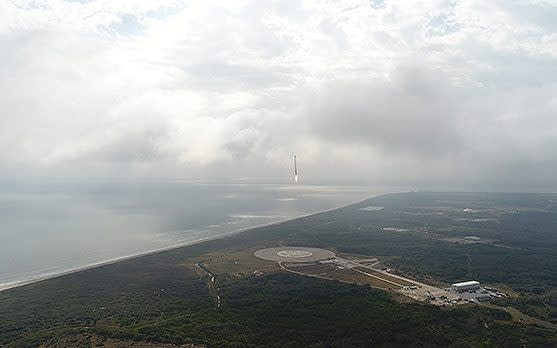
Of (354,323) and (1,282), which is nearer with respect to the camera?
(354,323)

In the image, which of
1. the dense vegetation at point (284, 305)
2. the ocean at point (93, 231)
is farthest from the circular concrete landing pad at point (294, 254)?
the ocean at point (93, 231)

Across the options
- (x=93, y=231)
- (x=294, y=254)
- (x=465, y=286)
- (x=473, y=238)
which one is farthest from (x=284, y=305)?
(x=93, y=231)

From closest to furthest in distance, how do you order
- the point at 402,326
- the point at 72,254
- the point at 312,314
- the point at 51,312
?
the point at 402,326
the point at 312,314
the point at 51,312
the point at 72,254

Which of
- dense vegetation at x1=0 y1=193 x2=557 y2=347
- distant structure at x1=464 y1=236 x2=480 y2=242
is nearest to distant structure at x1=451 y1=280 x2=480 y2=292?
dense vegetation at x1=0 y1=193 x2=557 y2=347

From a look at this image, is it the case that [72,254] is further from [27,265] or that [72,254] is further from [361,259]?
[361,259]

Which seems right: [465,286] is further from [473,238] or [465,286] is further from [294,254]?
[473,238]

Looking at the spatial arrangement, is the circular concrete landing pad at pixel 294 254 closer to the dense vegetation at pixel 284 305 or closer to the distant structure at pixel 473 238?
the dense vegetation at pixel 284 305

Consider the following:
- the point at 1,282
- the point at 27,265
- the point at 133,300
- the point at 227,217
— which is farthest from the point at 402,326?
the point at 227,217
